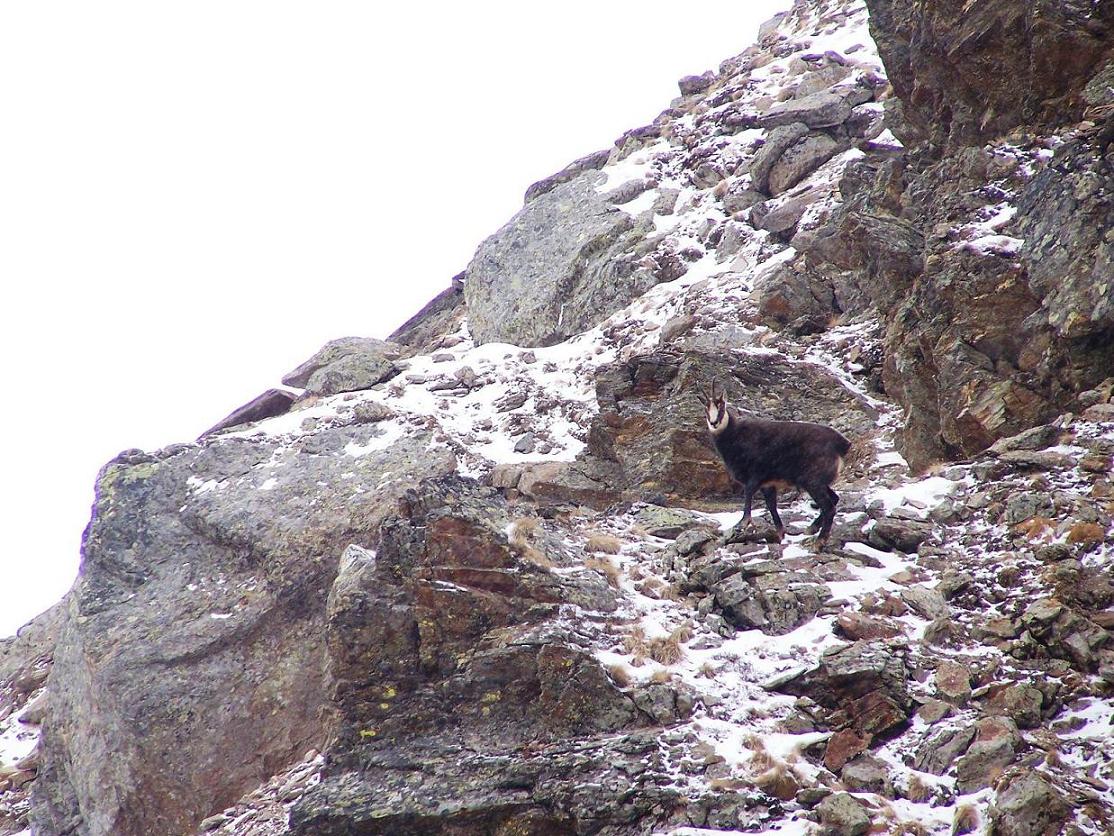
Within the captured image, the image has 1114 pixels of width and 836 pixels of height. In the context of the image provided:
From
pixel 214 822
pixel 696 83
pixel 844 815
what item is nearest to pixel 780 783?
pixel 844 815

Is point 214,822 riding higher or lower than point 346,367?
lower

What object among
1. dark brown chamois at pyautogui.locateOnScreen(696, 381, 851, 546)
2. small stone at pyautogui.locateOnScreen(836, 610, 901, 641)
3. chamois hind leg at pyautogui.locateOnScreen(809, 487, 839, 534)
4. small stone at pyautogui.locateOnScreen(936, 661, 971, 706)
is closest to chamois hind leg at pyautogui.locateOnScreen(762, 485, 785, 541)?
dark brown chamois at pyautogui.locateOnScreen(696, 381, 851, 546)

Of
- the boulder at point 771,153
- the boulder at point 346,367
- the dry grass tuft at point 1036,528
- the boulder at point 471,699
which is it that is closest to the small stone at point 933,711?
the boulder at point 471,699

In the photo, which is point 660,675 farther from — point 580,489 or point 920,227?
point 920,227

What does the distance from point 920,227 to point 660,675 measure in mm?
10624

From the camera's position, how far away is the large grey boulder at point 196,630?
14000 mm

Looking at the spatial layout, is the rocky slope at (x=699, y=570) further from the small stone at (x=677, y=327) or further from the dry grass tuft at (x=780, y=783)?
the small stone at (x=677, y=327)

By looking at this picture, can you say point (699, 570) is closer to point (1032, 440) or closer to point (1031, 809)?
point (1032, 440)

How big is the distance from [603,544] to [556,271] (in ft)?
61.3

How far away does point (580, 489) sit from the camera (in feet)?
56.5

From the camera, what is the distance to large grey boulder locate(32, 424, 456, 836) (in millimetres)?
14000

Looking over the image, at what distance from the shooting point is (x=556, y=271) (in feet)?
98.0

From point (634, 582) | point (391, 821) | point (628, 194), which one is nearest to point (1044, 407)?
point (634, 582)

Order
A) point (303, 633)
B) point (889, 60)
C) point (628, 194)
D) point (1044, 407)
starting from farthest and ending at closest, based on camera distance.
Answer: point (628, 194)
point (889, 60)
point (303, 633)
point (1044, 407)
